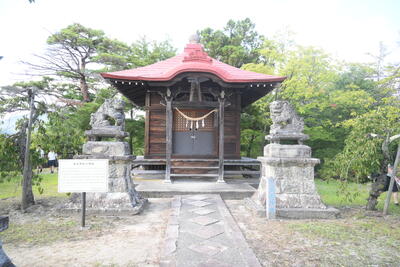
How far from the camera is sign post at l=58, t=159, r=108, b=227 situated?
398cm

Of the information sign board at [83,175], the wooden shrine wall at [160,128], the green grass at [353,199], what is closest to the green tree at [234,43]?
the wooden shrine wall at [160,128]

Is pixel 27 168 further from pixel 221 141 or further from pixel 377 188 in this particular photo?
pixel 377 188

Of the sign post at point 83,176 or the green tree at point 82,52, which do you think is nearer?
the sign post at point 83,176

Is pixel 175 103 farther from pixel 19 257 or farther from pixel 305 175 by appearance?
pixel 19 257

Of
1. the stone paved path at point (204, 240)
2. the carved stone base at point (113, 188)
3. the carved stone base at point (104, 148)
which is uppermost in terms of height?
the carved stone base at point (104, 148)

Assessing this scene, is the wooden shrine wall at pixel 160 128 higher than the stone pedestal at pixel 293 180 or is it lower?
higher

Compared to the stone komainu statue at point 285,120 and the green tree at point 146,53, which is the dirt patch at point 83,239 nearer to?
the stone komainu statue at point 285,120

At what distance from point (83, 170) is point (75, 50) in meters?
13.9

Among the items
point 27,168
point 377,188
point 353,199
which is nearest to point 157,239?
point 27,168

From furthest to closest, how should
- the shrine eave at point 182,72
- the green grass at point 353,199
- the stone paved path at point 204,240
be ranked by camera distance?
the shrine eave at point 182,72
the green grass at point 353,199
the stone paved path at point 204,240

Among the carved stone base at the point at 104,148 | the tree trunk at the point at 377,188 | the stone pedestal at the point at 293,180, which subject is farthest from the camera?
the tree trunk at the point at 377,188

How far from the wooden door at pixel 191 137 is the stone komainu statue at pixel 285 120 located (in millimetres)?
4531

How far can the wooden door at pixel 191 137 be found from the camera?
9492 millimetres

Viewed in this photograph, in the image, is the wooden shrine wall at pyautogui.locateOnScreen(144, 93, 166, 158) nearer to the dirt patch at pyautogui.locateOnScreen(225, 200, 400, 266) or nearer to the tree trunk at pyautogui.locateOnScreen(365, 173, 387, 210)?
the dirt patch at pyautogui.locateOnScreen(225, 200, 400, 266)
